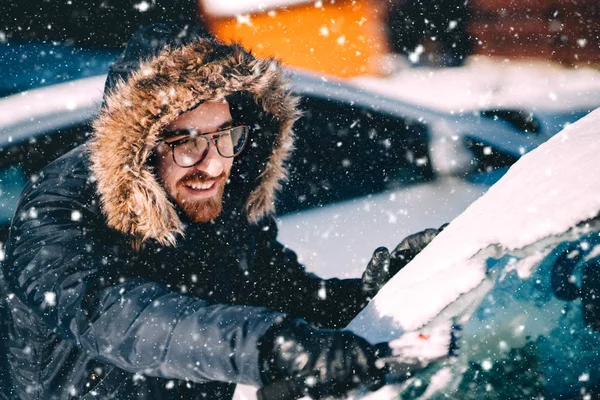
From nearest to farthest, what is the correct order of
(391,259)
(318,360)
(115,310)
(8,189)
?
(318,360) < (115,310) < (391,259) < (8,189)

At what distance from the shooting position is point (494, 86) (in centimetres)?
257

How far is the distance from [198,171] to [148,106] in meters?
0.30

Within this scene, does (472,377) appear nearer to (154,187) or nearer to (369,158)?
(154,187)

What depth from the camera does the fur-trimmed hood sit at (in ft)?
4.01

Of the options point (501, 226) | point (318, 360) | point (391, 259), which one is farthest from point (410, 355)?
point (391, 259)

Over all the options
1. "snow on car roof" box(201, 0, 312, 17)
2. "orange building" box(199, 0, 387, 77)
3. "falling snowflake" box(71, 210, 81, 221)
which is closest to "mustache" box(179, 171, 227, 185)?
"falling snowflake" box(71, 210, 81, 221)

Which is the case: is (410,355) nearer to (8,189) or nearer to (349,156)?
(349,156)

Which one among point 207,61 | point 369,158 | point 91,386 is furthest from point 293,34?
point 91,386

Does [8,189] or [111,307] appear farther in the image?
[8,189]

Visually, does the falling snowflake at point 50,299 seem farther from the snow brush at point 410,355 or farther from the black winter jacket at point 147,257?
the snow brush at point 410,355

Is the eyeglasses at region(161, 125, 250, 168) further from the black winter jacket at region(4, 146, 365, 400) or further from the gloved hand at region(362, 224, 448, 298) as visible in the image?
the gloved hand at region(362, 224, 448, 298)

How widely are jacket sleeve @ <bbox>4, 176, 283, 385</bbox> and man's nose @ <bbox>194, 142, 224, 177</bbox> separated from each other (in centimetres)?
41

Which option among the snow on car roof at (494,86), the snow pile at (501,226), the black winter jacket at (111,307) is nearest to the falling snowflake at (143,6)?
the snow on car roof at (494,86)

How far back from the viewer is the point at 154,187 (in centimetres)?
126
